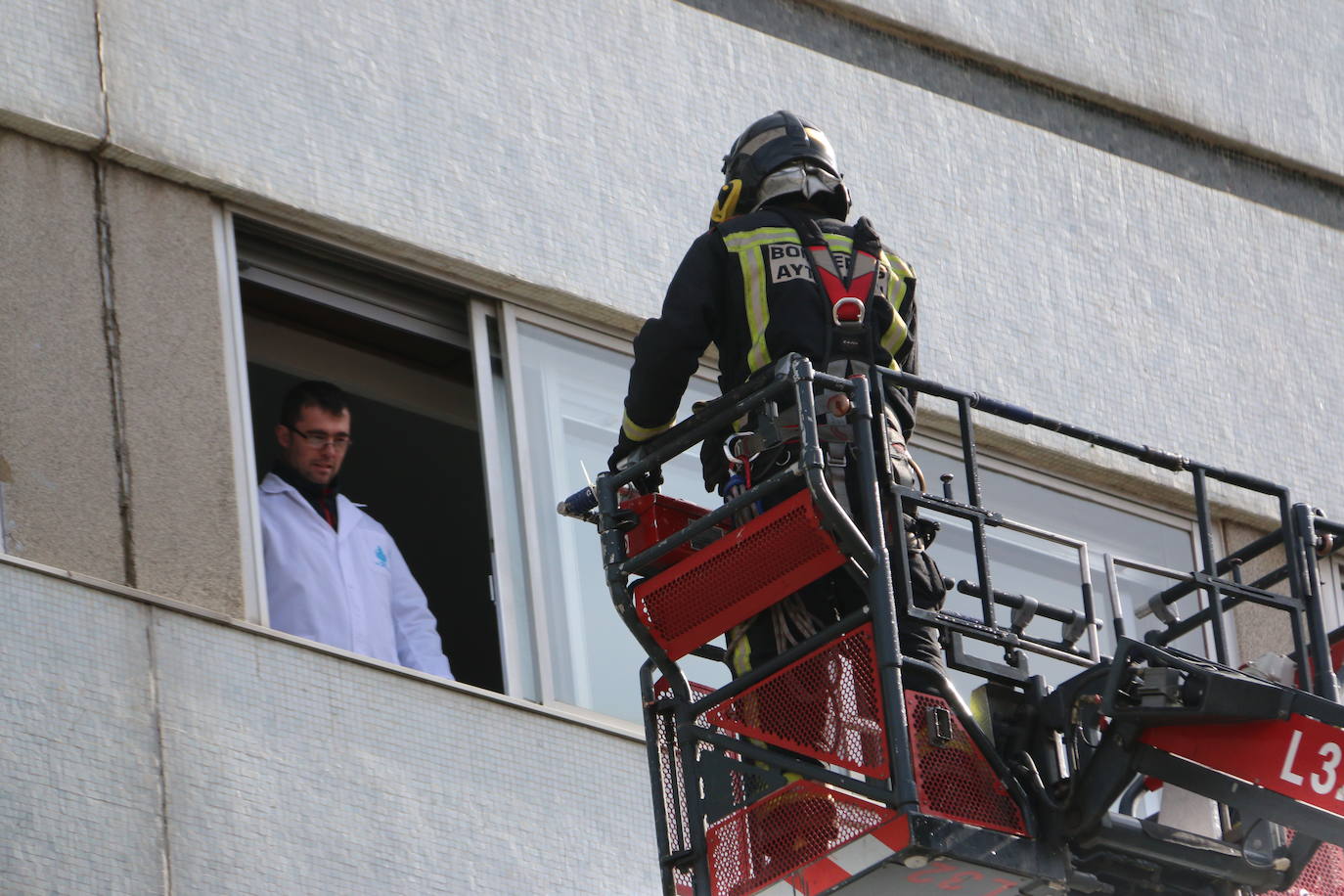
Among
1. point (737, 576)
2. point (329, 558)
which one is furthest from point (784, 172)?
point (329, 558)

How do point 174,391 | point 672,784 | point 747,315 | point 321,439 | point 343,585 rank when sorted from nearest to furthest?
point 672,784
point 747,315
point 174,391
point 343,585
point 321,439

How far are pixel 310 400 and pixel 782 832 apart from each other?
3.32 meters

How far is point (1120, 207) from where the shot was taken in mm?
12867

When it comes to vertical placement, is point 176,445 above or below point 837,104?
below

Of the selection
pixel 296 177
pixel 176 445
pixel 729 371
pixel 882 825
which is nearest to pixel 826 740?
pixel 882 825

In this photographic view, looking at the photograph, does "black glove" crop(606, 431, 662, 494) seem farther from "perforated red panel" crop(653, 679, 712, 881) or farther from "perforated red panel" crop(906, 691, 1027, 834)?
"perforated red panel" crop(906, 691, 1027, 834)

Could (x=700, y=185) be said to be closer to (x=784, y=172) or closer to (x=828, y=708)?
(x=784, y=172)

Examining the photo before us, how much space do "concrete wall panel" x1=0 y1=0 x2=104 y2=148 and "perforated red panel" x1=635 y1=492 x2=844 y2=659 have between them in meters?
3.12

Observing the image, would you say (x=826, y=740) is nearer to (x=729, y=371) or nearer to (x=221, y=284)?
(x=729, y=371)

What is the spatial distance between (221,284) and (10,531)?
139 centimetres

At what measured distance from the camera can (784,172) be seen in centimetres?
865

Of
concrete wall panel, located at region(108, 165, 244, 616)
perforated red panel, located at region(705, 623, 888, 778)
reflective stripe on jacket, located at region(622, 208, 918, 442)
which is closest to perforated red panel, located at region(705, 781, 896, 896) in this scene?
perforated red panel, located at region(705, 623, 888, 778)

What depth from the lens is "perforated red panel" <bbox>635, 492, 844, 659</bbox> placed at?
7.80m

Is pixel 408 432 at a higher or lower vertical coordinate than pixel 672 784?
higher
